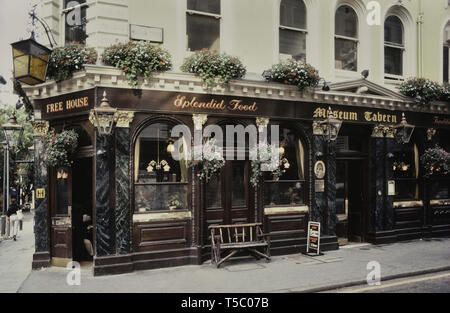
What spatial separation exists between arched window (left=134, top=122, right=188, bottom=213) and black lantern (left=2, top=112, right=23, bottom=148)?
12.9ft

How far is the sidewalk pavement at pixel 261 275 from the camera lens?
7668 millimetres

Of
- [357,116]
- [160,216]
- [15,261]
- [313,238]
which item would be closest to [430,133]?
[357,116]

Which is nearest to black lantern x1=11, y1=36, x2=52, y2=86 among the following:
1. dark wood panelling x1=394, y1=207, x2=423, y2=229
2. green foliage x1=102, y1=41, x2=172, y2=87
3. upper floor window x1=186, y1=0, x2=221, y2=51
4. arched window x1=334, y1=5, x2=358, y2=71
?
green foliage x1=102, y1=41, x2=172, y2=87

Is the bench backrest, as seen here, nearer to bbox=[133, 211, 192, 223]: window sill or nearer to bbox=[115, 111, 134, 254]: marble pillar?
bbox=[133, 211, 192, 223]: window sill

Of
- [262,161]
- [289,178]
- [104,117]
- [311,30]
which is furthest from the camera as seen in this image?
[311,30]

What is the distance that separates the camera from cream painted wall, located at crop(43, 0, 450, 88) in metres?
9.99

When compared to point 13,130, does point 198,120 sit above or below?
above

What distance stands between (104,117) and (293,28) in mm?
6793

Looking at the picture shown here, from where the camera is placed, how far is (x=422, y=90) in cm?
1266

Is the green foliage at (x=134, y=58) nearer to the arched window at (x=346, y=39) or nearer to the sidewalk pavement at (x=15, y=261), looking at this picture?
the sidewalk pavement at (x=15, y=261)

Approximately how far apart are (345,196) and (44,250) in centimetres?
950

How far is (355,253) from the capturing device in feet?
35.8

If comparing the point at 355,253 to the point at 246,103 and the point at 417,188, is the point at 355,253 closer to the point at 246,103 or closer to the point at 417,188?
the point at 417,188

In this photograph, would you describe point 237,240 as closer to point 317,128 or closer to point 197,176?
point 197,176
